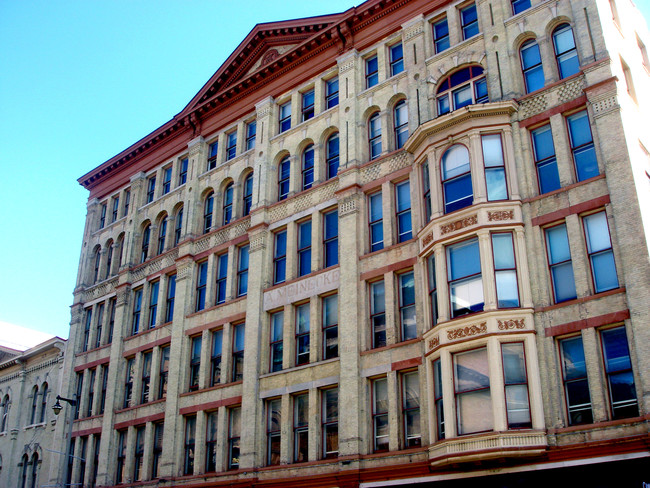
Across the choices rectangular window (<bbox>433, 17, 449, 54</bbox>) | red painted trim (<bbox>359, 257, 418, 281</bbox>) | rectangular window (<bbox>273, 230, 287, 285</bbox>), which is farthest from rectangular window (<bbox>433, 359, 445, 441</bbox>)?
rectangular window (<bbox>433, 17, 449, 54</bbox>)

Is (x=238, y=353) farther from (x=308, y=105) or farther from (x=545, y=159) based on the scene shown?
(x=545, y=159)

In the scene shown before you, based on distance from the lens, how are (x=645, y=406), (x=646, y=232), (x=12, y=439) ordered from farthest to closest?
1. (x=12, y=439)
2. (x=646, y=232)
3. (x=645, y=406)

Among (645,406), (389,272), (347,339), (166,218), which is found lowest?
(645,406)

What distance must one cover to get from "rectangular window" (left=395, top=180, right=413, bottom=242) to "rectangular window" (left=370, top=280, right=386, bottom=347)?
6.68 ft

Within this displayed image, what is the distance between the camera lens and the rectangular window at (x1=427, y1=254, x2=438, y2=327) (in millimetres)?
24438

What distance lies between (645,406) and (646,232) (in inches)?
203

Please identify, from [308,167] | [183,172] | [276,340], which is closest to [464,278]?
[276,340]

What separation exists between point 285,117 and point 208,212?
6.55 meters

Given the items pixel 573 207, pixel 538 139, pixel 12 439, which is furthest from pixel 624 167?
pixel 12 439

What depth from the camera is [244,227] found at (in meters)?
34.2

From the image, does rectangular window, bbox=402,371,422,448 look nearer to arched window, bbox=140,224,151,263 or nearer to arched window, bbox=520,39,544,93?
arched window, bbox=520,39,544,93

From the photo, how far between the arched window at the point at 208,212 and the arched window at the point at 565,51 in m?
19.0

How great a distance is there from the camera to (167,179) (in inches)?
1618

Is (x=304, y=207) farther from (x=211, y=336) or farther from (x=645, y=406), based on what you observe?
(x=645, y=406)
